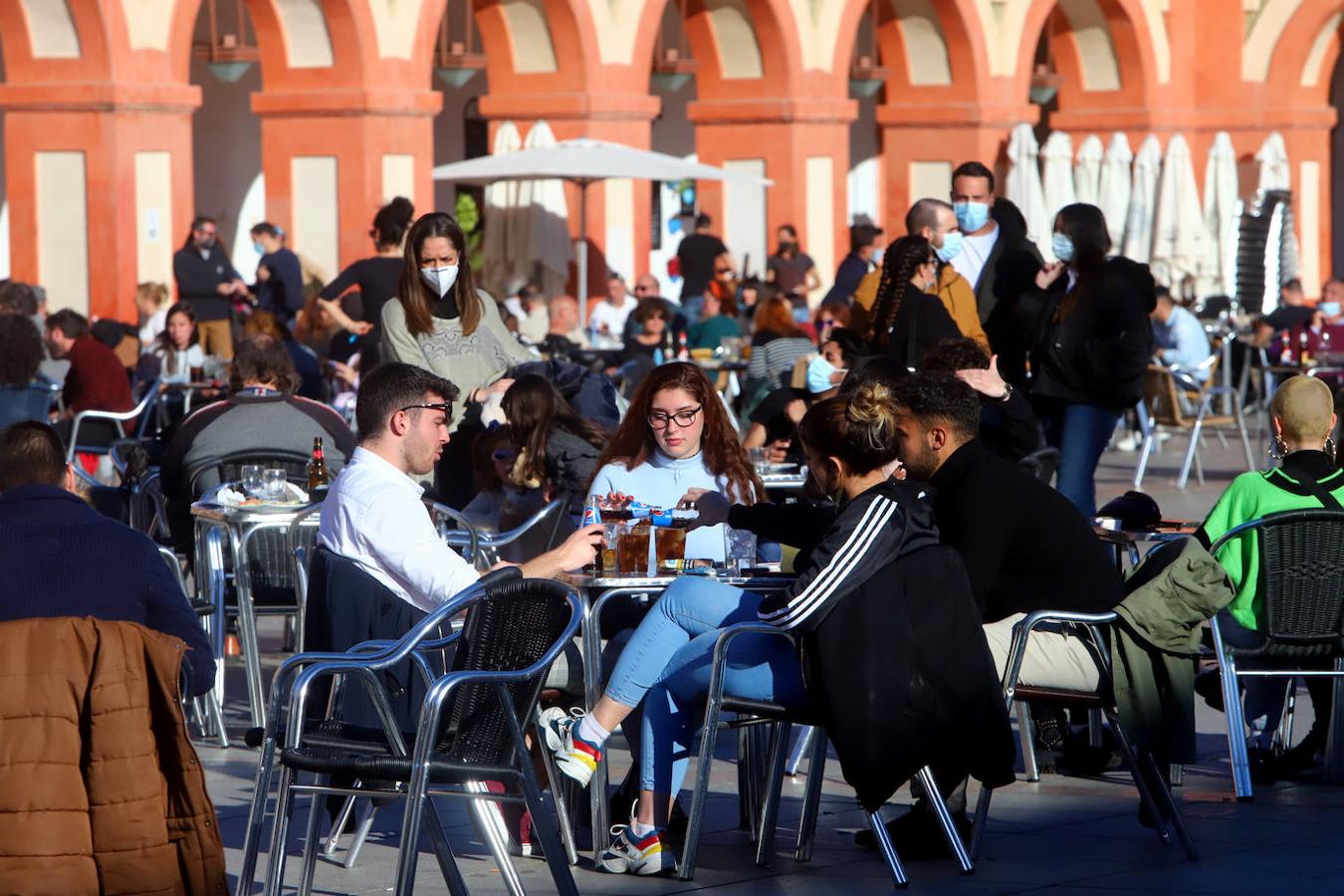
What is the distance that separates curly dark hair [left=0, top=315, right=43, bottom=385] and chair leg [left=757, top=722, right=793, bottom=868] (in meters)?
5.76

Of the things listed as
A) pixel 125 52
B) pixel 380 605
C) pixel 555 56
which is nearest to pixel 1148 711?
pixel 380 605

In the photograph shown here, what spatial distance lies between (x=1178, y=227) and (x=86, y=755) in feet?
61.3

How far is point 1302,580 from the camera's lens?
630 centimetres

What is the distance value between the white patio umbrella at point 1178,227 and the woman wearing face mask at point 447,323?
13670 millimetres

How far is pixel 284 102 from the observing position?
18.1 metres

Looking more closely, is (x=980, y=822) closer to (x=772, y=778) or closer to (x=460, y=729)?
(x=772, y=778)

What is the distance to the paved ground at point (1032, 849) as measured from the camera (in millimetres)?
5422

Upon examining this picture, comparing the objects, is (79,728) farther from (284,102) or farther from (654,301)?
(284,102)

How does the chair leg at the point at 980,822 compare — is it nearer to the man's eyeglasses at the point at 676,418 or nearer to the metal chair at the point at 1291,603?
the metal chair at the point at 1291,603

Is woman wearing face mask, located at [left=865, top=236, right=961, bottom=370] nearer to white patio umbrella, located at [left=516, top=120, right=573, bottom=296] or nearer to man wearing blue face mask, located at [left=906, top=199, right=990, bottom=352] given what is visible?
man wearing blue face mask, located at [left=906, top=199, right=990, bottom=352]

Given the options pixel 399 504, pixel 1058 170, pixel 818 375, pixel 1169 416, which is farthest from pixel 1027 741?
pixel 1058 170

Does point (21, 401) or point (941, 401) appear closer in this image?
point (941, 401)

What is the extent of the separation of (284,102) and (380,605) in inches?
526

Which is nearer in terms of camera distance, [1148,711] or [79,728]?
[79,728]
